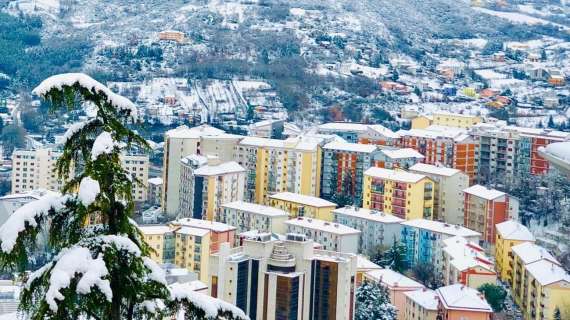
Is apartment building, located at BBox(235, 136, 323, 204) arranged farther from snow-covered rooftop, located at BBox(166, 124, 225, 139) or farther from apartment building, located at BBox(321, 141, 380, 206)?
snow-covered rooftop, located at BBox(166, 124, 225, 139)

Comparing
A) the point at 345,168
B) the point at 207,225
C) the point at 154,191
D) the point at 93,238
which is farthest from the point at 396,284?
the point at 93,238

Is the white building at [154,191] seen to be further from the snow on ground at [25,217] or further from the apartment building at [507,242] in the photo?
the snow on ground at [25,217]

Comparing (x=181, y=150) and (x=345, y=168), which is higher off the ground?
(x=181, y=150)

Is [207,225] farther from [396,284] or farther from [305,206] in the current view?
[396,284]

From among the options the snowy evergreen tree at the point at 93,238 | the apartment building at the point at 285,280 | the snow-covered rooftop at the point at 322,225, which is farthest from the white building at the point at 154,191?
the snowy evergreen tree at the point at 93,238

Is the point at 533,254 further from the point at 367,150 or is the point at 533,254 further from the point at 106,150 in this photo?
the point at 106,150

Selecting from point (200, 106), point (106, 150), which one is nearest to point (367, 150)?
point (200, 106)
